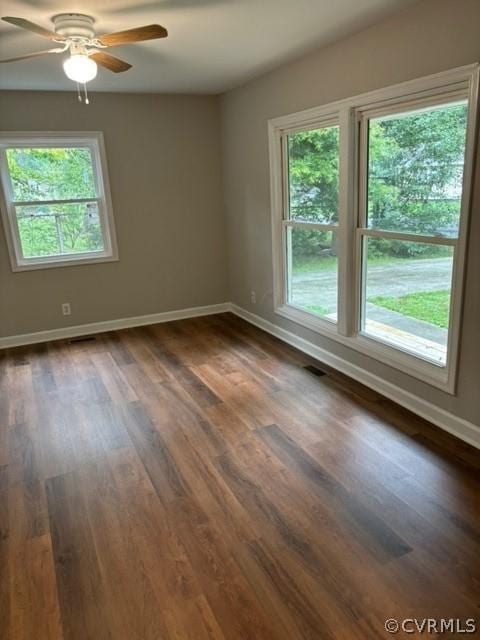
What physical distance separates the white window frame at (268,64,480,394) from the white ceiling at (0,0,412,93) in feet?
1.51

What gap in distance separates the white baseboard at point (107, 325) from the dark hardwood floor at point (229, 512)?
120 cm

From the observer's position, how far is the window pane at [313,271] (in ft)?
12.1

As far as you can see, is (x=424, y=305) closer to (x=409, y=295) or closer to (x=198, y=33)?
(x=409, y=295)

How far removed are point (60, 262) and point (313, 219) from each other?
2.70m

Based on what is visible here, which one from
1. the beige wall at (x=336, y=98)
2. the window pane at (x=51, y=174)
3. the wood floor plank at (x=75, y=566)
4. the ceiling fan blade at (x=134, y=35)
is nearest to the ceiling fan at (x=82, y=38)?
the ceiling fan blade at (x=134, y=35)

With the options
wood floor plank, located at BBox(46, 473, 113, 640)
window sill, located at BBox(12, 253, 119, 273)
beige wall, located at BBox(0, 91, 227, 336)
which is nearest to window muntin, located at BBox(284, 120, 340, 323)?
beige wall, located at BBox(0, 91, 227, 336)

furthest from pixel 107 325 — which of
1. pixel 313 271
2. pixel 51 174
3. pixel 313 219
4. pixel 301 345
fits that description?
pixel 313 219

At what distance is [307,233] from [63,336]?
2.88m

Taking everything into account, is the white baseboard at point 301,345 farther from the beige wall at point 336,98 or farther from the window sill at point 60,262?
the window sill at point 60,262

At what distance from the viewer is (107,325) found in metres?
5.04

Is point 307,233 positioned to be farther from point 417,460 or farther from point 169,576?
point 169,576

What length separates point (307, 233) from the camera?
3936mm

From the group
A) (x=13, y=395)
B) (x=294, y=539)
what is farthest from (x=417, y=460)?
(x=13, y=395)

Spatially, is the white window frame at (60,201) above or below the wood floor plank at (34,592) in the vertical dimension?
above
